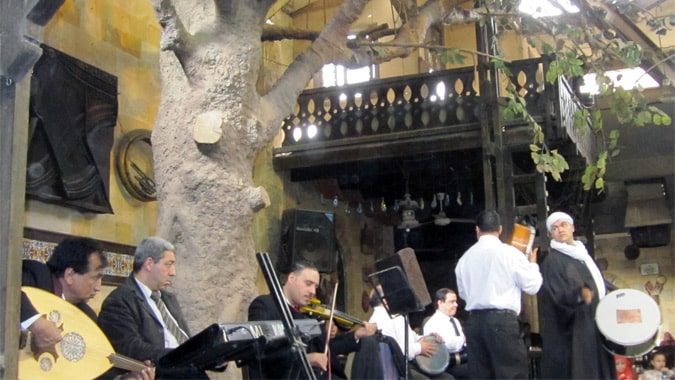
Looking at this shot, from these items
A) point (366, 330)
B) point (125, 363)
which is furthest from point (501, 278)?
point (125, 363)

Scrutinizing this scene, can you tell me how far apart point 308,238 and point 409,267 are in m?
6.64

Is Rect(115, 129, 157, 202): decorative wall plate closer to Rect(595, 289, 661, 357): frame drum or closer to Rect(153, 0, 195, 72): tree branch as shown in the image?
Rect(153, 0, 195, 72): tree branch

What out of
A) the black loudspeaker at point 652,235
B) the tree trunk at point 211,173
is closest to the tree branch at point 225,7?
the tree trunk at point 211,173

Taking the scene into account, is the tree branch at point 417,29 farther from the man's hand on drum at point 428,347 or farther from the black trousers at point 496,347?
the black trousers at point 496,347

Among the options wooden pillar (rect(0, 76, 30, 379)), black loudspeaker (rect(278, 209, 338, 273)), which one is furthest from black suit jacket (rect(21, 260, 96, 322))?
black loudspeaker (rect(278, 209, 338, 273))

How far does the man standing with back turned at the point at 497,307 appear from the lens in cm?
668

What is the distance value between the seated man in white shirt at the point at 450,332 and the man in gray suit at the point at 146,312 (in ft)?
13.3

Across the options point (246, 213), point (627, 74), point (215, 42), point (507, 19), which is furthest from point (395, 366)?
point (627, 74)

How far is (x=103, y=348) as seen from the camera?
5004 millimetres

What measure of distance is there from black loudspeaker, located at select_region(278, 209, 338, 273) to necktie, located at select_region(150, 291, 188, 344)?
7.46 meters

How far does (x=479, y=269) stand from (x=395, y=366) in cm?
184

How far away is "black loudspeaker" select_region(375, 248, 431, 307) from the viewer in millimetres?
6508

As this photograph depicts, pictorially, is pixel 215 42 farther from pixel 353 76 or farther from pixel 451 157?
pixel 353 76

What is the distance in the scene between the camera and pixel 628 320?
256 inches
